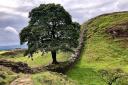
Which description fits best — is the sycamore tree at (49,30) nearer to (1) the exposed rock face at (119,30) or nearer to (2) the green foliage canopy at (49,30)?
(2) the green foliage canopy at (49,30)

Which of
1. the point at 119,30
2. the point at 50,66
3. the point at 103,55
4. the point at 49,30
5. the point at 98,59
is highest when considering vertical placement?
the point at 49,30

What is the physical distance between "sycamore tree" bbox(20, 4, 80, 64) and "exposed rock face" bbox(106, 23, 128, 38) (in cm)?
3212

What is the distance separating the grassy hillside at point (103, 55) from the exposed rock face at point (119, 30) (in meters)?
0.70

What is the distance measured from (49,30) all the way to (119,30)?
40408 mm

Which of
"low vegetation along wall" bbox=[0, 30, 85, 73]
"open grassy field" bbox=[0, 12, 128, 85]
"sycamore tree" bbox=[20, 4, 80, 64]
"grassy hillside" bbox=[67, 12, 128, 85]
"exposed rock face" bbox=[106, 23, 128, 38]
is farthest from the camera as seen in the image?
"exposed rock face" bbox=[106, 23, 128, 38]

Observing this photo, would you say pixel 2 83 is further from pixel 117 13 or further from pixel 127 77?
pixel 117 13

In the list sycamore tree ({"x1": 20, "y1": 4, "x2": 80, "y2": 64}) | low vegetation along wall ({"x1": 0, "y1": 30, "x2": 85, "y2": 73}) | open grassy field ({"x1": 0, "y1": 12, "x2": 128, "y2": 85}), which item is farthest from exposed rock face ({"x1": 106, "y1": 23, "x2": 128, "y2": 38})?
sycamore tree ({"x1": 20, "y1": 4, "x2": 80, "y2": 64})

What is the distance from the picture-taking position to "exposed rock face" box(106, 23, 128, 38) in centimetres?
10350

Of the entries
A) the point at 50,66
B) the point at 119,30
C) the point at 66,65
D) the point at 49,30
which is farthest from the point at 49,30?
the point at 119,30

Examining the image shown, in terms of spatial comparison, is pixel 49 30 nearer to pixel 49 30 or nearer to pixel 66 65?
pixel 49 30

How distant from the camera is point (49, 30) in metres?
71.9

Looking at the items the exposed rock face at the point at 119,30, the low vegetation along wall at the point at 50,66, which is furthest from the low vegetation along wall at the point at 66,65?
the exposed rock face at the point at 119,30

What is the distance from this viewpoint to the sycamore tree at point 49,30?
70.4m

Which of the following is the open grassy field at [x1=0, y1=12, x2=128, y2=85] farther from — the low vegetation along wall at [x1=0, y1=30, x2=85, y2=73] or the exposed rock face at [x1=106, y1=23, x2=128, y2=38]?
the low vegetation along wall at [x1=0, y1=30, x2=85, y2=73]
